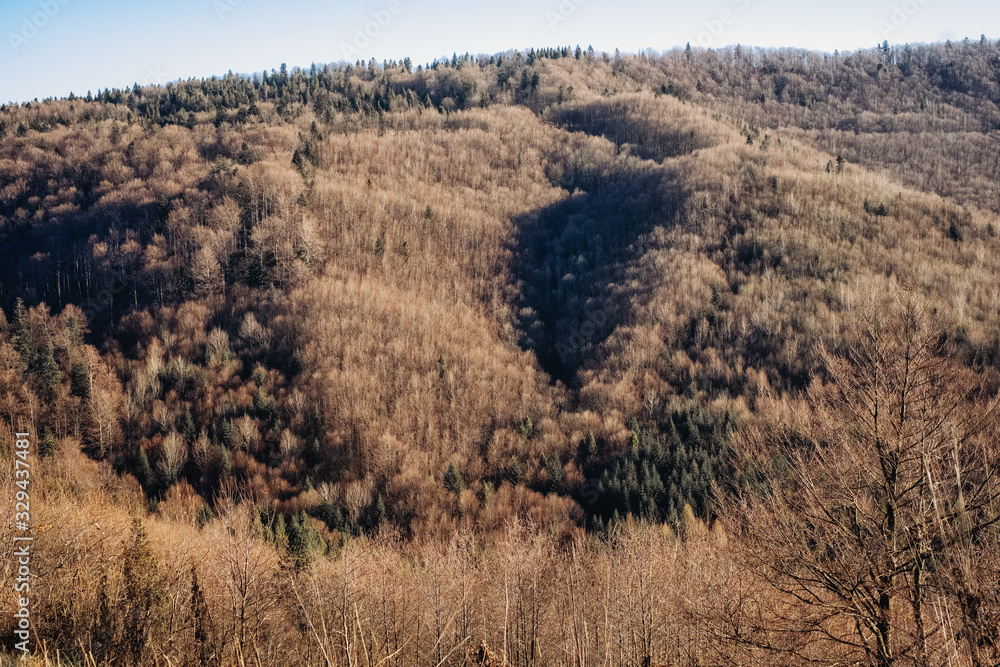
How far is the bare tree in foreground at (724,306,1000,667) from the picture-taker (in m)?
8.76

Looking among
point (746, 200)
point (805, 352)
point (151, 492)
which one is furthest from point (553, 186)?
point (151, 492)

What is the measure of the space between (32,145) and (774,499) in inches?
6274

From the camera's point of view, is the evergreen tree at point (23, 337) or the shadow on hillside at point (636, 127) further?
the shadow on hillside at point (636, 127)

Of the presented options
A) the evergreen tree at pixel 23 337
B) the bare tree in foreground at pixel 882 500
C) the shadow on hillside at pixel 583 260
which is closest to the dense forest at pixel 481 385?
the bare tree in foreground at pixel 882 500

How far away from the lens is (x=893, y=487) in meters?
9.33

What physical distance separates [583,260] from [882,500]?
95983 mm

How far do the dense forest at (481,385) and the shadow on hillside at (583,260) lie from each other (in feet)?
2.32

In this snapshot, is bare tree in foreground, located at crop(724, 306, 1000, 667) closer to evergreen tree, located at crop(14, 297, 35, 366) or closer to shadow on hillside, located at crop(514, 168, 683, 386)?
shadow on hillside, located at crop(514, 168, 683, 386)

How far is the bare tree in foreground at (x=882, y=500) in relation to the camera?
8758mm

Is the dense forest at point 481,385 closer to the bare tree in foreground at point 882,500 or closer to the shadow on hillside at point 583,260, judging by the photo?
the bare tree in foreground at point 882,500

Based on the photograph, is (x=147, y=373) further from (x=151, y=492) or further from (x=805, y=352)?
(x=805, y=352)

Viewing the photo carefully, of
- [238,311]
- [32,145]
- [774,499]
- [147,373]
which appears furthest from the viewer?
[32,145]

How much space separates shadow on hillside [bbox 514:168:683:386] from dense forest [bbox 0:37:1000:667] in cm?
71

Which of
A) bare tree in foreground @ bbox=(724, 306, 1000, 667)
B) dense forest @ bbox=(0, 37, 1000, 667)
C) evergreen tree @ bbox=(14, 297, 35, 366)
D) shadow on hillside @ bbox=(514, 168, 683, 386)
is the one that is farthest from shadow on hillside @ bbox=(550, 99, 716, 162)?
bare tree in foreground @ bbox=(724, 306, 1000, 667)
